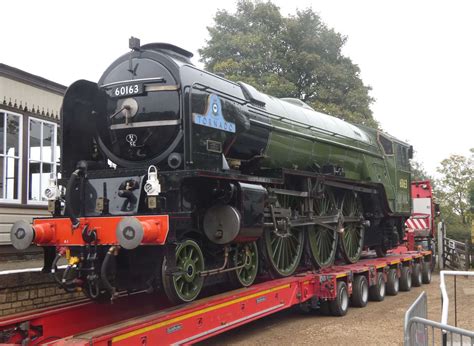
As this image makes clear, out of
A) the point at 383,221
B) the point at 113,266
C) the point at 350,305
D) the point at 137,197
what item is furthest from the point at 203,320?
the point at 383,221

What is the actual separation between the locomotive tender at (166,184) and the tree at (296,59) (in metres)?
16.1

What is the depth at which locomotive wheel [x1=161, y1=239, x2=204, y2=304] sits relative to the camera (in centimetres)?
554

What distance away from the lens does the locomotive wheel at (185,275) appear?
5.54 m

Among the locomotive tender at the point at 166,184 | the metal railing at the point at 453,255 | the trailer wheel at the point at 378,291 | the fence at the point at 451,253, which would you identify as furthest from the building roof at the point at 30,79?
the metal railing at the point at 453,255

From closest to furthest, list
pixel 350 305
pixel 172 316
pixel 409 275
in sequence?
1. pixel 172 316
2. pixel 350 305
3. pixel 409 275

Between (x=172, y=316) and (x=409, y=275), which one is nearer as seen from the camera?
(x=172, y=316)

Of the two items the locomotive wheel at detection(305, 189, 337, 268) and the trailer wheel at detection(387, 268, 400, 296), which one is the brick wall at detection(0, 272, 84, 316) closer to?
the locomotive wheel at detection(305, 189, 337, 268)

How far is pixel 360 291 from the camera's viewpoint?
377 inches

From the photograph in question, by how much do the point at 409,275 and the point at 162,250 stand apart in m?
8.70

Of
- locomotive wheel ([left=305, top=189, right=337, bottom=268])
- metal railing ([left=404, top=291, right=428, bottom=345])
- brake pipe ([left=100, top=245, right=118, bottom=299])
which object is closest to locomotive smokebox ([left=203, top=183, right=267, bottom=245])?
brake pipe ([left=100, top=245, right=118, bottom=299])

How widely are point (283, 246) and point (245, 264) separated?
1.56m

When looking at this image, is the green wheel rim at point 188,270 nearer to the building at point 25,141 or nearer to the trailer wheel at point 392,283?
the building at point 25,141

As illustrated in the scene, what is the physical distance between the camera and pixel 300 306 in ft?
30.5

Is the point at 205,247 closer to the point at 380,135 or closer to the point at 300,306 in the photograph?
the point at 300,306
